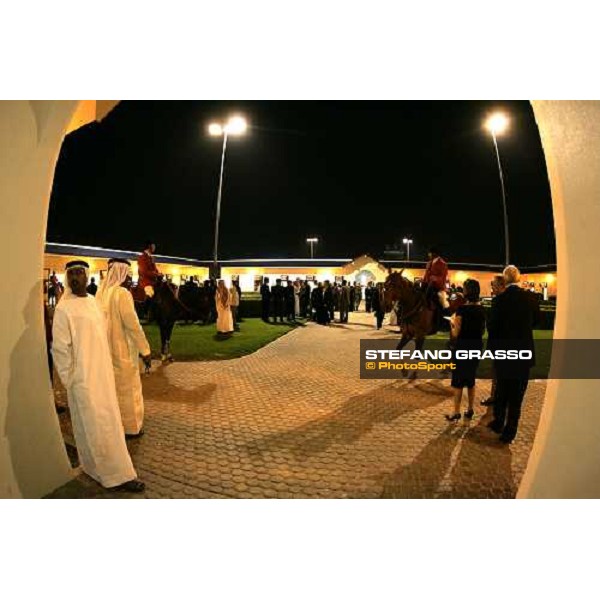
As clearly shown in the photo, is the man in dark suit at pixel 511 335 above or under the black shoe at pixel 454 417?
above

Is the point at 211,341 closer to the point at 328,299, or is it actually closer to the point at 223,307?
the point at 223,307

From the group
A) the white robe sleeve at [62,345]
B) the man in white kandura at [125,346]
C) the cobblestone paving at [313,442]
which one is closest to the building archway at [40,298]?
the white robe sleeve at [62,345]

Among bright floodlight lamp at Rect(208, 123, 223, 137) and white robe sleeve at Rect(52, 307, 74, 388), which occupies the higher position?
bright floodlight lamp at Rect(208, 123, 223, 137)

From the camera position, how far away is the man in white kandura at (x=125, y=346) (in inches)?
190

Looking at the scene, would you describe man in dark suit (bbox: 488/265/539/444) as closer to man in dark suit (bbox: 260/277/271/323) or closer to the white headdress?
the white headdress

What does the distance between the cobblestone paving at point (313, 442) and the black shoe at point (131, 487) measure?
10cm

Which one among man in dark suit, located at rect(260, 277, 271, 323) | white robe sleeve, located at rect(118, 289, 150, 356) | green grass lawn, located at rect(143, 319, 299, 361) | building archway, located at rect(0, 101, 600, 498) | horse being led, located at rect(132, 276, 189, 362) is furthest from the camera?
man in dark suit, located at rect(260, 277, 271, 323)

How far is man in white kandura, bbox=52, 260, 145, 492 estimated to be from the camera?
140 inches

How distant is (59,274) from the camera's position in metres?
27.5

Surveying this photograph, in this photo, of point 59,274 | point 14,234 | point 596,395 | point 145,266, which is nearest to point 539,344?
point 596,395

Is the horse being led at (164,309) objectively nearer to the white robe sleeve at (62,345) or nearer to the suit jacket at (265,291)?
the white robe sleeve at (62,345)

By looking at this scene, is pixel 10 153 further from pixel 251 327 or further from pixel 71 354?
pixel 251 327

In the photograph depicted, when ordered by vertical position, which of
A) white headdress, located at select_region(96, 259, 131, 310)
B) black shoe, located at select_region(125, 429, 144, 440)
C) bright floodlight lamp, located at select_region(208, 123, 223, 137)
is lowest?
black shoe, located at select_region(125, 429, 144, 440)

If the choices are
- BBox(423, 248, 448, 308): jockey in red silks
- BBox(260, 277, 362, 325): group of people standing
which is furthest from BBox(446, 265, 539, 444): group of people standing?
BBox(260, 277, 362, 325): group of people standing
